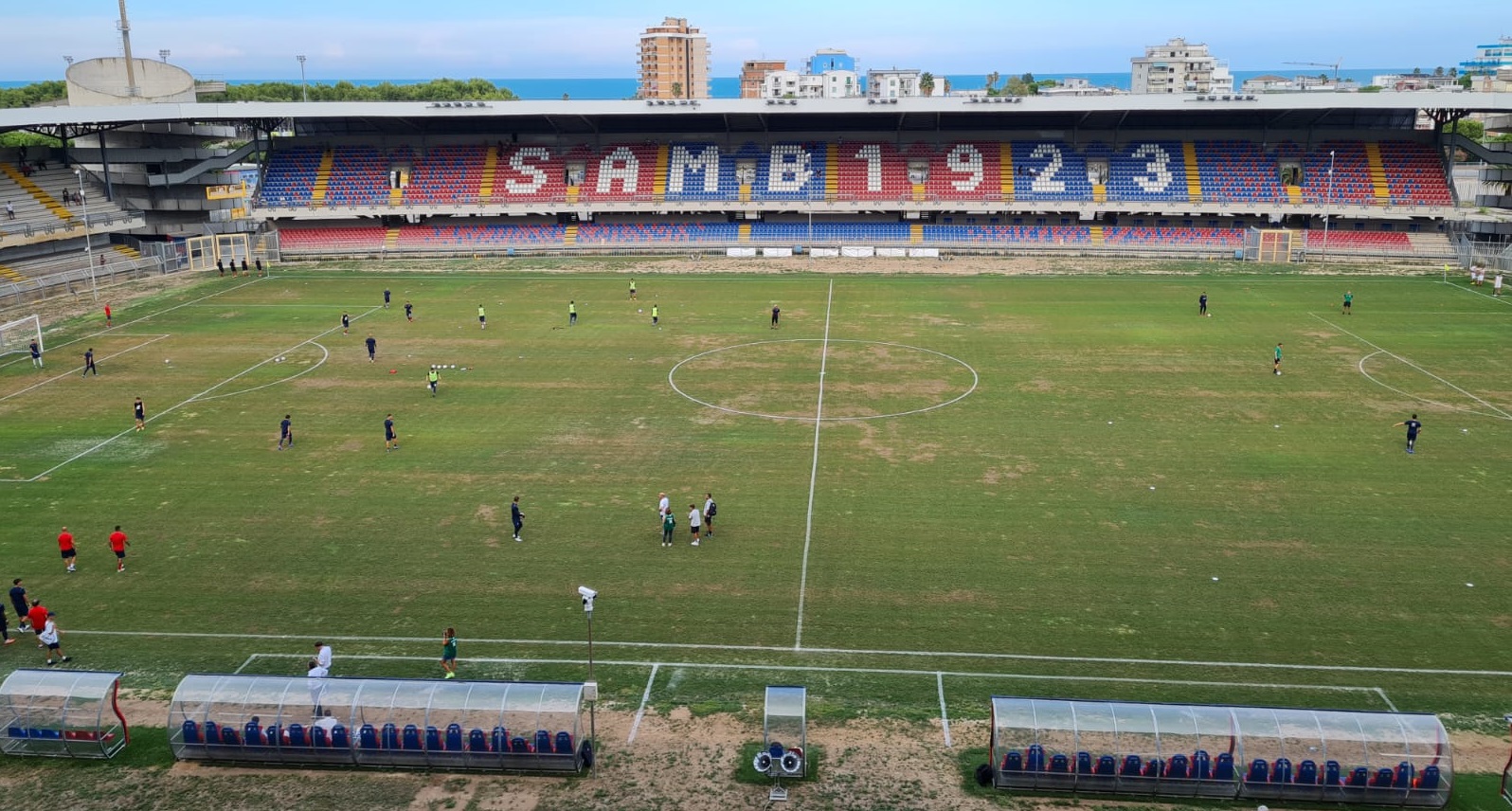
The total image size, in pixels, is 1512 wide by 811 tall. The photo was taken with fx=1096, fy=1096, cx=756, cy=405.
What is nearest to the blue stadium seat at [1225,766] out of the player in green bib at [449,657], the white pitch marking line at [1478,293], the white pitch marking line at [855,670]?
the white pitch marking line at [855,670]

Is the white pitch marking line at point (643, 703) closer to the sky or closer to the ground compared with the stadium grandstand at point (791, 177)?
closer to the ground

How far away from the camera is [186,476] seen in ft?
113

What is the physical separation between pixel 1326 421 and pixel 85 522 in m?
39.8

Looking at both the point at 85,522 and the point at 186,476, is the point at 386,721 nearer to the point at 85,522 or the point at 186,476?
the point at 85,522

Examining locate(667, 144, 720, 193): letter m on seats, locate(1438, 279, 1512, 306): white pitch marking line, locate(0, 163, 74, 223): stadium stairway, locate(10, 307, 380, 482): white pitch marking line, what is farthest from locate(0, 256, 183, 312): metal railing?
locate(1438, 279, 1512, 306): white pitch marking line

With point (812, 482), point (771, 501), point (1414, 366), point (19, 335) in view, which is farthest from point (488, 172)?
point (1414, 366)

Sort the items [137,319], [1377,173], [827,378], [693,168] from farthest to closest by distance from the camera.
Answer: [693,168] < [1377,173] < [137,319] < [827,378]

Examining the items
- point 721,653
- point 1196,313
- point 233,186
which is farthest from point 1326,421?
point 233,186

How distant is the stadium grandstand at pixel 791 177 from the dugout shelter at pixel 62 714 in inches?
2427

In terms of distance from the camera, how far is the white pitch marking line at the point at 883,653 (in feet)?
73.8

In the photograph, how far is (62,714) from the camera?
19.9m

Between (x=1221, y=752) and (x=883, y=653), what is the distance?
23.9 feet

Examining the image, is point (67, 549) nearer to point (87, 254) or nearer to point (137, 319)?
point (137, 319)

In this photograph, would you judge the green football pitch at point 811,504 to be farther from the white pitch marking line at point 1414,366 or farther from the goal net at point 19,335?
the goal net at point 19,335
